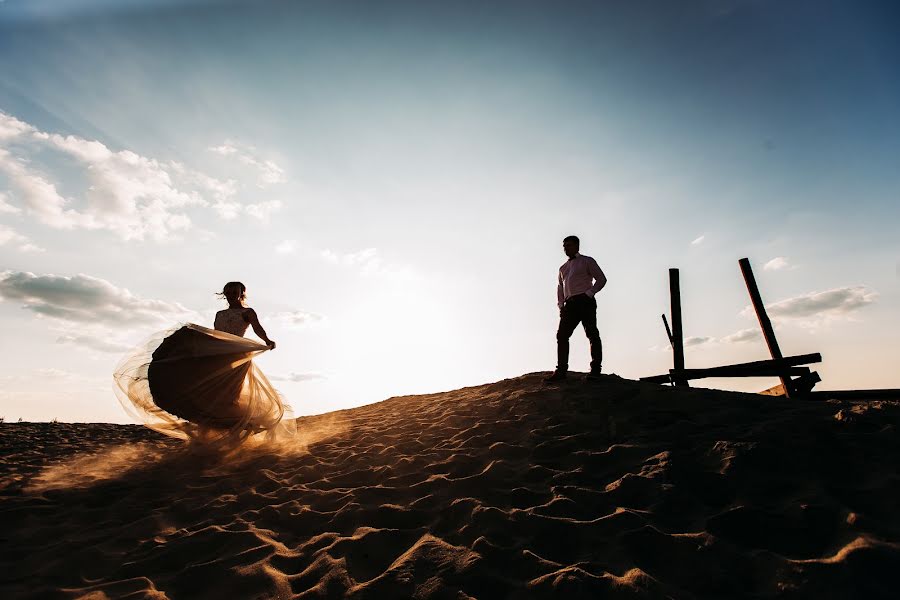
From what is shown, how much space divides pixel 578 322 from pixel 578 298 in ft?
1.24

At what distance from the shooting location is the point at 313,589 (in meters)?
2.13

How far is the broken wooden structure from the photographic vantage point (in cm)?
569

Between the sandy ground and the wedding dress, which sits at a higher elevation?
the wedding dress

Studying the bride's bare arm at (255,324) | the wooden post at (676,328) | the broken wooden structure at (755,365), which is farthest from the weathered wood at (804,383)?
the bride's bare arm at (255,324)

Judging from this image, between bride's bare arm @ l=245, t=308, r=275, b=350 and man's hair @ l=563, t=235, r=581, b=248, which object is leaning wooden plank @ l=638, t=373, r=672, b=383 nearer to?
man's hair @ l=563, t=235, r=581, b=248

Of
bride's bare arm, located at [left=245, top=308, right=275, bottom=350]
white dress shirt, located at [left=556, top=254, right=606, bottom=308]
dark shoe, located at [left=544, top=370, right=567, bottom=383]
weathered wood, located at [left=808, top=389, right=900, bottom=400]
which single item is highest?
white dress shirt, located at [left=556, top=254, right=606, bottom=308]

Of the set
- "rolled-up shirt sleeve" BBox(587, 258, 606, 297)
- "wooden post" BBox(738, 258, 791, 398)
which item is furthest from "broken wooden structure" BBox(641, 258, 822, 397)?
"rolled-up shirt sleeve" BBox(587, 258, 606, 297)

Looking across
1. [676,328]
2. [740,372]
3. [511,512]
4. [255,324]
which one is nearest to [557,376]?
[676,328]

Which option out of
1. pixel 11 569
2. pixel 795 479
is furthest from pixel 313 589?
pixel 795 479

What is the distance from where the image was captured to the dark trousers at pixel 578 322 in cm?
574

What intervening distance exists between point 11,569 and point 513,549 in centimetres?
312

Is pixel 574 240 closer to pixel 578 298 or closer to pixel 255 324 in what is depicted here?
pixel 578 298

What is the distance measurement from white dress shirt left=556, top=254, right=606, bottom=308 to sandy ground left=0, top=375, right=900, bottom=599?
166 cm

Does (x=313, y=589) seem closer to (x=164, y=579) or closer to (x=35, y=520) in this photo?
(x=164, y=579)
